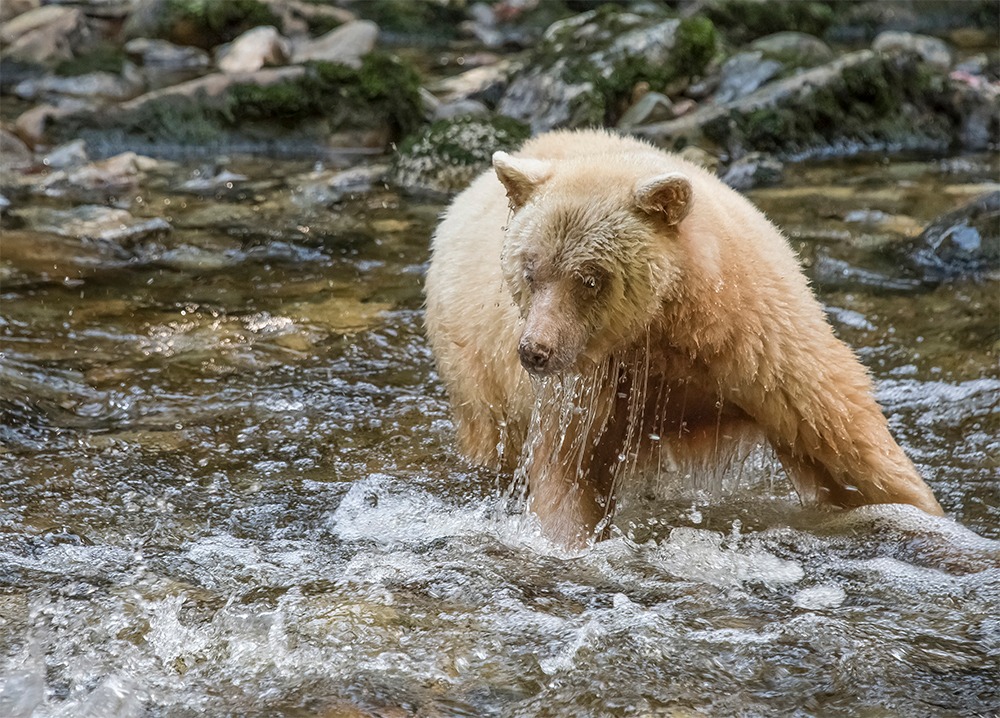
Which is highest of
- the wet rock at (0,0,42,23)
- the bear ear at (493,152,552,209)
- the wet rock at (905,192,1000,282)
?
the bear ear at (493,152,552,209)

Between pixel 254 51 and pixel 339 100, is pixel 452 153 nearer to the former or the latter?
pixel 339 100

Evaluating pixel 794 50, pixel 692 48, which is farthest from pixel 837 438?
pixel 794 50

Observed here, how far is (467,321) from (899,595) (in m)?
2.13

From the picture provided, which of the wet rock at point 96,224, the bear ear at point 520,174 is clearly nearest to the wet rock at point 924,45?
the wet rock at point 96,224

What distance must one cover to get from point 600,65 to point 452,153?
3384 millimetres

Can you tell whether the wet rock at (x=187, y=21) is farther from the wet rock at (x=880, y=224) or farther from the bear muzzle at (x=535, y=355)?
→ the bear muzzle at (x=535, y=355)

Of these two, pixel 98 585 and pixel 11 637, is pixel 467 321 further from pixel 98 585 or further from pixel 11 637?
pixel 11 637

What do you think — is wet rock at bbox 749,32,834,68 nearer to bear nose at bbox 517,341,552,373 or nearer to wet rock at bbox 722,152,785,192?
wet rock at bbox 722,152,785,192

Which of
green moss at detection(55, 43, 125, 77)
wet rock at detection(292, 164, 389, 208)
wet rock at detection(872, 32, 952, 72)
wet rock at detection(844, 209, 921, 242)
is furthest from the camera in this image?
wet rock at detection(872, 32, 952, 72)

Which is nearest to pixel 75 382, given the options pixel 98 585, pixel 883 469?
pixel 98 585

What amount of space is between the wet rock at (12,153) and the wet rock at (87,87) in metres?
2.23

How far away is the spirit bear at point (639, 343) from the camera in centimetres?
409

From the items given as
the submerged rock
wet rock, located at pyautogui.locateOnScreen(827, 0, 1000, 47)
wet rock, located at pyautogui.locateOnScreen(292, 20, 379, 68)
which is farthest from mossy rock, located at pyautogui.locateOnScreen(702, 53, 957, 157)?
wet rock, located at pyautogui.locateOnScreen(827, 0, 1000, 47)

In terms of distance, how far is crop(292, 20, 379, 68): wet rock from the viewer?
16.7 meters
